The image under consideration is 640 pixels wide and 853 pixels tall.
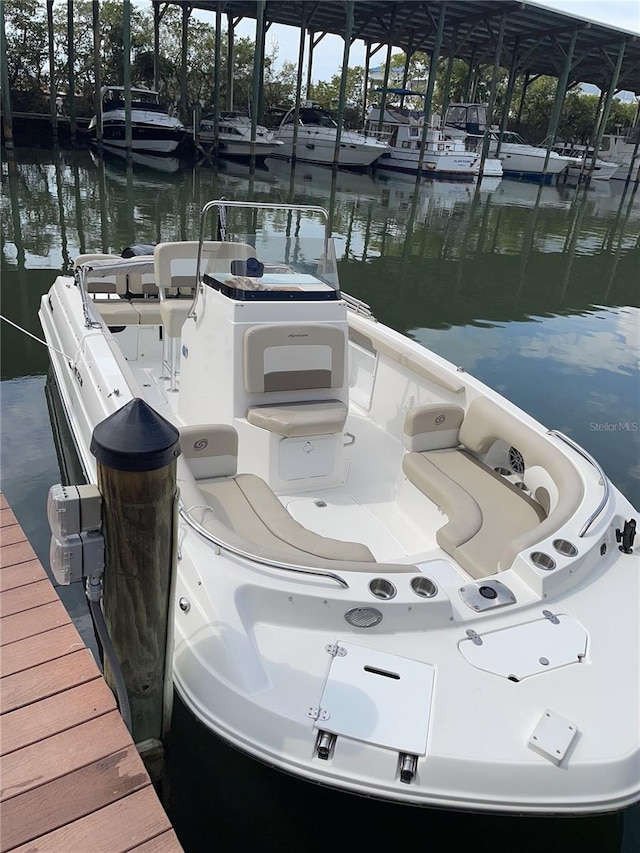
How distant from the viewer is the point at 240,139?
23.7 metres

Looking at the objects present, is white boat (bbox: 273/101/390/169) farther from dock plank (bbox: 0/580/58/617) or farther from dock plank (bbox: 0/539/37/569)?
dock plank (bbox: 0/580/58/617)

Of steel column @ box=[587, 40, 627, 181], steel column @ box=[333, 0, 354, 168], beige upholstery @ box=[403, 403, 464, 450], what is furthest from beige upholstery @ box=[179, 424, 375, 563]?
steel column @ box=[587, 40, 627, 181]

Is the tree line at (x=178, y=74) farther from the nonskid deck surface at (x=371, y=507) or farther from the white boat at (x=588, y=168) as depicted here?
the nonskid deck surface at (x=371, y=507)

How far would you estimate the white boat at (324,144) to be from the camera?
24.5 metres

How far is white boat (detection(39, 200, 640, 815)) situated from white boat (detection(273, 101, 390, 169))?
73.1ft

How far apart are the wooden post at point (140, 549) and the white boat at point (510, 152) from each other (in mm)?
29089

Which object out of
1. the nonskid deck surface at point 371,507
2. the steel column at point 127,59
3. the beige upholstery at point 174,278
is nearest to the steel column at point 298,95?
the steel column at point 127,59

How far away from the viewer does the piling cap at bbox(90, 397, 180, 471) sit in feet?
4.93

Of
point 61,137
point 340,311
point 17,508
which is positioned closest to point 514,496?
point 340,311

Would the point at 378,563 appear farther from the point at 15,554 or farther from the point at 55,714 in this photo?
the point at 15,554

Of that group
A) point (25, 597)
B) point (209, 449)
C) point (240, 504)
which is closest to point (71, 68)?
point (209, 449)

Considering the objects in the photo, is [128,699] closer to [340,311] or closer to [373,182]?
[340,311]

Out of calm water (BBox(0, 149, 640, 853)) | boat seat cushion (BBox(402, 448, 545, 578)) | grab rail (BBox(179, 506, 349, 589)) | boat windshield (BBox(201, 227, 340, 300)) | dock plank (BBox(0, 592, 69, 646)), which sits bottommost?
calm water (BBox(0, 149, 640, 853))

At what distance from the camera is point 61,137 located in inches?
1048
